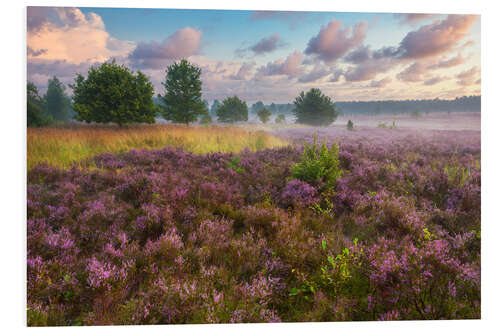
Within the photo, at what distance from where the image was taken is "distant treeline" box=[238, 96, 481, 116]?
4.74 metres

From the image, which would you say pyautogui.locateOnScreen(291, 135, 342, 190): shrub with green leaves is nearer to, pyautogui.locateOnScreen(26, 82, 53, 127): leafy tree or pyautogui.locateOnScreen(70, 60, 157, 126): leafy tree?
pyautogui.locateOnScreen(70, 60, 157, 126): leafy tree

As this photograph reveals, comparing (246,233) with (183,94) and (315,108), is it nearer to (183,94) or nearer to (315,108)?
(315,108)

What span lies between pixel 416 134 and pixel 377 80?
6.08 feet

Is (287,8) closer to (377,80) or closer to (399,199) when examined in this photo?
(377,80)

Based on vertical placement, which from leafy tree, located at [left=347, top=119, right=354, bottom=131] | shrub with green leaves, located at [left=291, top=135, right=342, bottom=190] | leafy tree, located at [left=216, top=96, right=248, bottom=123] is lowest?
shrub with green leaves, located at [left=291, top=135, right=342, bottom=190]

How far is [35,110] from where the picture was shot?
14.0 ft

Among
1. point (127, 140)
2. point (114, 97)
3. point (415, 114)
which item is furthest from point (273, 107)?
point (114, 97)

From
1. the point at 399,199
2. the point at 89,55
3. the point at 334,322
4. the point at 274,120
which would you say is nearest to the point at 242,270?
the point at 334,322

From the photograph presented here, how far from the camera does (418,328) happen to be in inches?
105

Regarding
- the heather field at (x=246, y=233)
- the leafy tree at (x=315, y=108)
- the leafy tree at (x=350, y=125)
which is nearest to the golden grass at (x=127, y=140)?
the heather field at (x=246, y=233)

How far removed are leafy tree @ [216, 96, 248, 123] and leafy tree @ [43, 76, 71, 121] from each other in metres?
2.97

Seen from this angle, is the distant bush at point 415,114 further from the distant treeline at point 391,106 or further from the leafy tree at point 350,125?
the leafy tree at point 350,125

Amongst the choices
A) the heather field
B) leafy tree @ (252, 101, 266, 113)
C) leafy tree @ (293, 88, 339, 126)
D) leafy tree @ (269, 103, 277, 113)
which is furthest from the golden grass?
leafy tree @ (293, 88, 339, 126)

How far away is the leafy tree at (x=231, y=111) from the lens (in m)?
5.42
